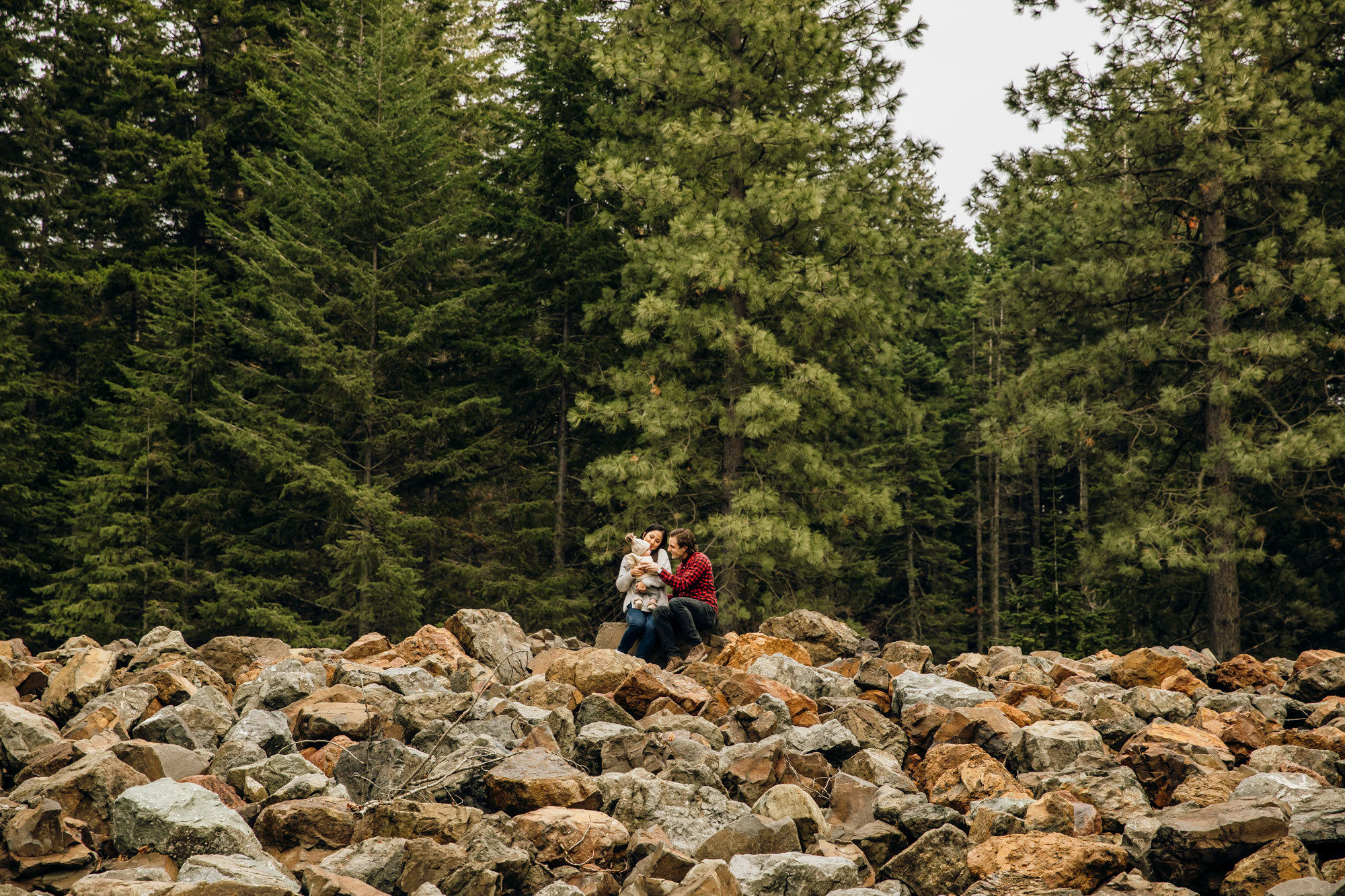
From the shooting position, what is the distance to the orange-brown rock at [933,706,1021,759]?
658cm

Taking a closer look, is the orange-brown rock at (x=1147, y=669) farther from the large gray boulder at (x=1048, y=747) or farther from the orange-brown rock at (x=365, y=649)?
the orange-brown rock at (x=365, y=649)

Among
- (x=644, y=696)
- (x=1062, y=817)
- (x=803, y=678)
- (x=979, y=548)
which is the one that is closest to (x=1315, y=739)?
(x=1062, y=817)

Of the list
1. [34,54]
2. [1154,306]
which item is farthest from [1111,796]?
[34,54]

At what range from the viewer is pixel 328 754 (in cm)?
588

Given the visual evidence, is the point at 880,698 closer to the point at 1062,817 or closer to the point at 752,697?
the point at 752,697

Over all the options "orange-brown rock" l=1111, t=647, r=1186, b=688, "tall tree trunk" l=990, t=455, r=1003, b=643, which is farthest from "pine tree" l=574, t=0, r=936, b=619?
"tall tree trunk" l=990, t=455, r=1003, b=643

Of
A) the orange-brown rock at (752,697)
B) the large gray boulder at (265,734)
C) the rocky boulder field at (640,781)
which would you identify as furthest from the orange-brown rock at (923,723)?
the large gray boulder at (265,734)

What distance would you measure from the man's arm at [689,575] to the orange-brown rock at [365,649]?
259 cm

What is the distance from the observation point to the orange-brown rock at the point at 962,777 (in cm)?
584

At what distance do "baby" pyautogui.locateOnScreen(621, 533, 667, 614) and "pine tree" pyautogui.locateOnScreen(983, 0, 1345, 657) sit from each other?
9.51m

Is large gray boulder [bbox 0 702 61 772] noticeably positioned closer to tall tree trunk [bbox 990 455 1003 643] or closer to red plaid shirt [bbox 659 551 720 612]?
red plaid shirt [bbox 659 551 720 612]

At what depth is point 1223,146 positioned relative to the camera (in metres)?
15.9

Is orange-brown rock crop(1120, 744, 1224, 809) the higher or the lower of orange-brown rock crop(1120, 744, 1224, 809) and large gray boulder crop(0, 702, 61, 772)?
the lower

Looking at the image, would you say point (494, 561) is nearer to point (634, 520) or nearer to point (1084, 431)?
point (634, 520)
